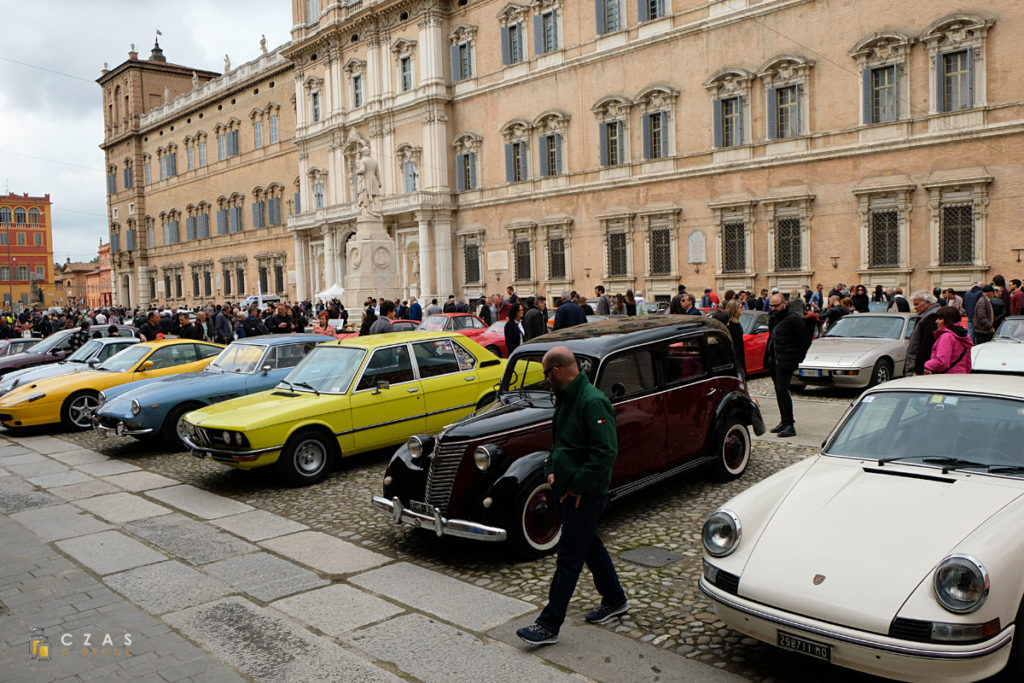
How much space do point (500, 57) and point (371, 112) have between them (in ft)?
29.6

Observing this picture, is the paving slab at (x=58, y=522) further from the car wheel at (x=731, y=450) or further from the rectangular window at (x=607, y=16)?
the rectangular window at (x=607, y=16)

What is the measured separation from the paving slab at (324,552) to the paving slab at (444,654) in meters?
1.21

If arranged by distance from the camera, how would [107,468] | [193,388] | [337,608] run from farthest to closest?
[193,388] < [107,468] < [337,608]

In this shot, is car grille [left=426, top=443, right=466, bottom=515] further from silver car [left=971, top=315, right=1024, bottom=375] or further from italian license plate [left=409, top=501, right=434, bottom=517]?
silver car [left=971, top=315, right=1024, bottom=375]

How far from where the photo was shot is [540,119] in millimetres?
34625

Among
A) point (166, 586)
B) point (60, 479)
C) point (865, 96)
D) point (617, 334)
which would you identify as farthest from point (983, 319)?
point (60, 479)

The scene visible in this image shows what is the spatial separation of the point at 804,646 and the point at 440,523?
2983mm

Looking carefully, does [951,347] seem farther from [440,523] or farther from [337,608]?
[337,608]

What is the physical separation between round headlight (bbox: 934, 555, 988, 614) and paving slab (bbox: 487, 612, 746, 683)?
45.8 inches

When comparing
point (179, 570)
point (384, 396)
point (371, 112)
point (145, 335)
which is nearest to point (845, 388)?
point (384, 396)

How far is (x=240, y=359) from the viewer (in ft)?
39.1

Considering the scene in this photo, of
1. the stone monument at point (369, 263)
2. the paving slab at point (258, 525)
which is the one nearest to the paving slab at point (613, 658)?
the paving slab at point (258, 525)

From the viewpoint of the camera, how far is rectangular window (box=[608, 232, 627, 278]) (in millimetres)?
32312

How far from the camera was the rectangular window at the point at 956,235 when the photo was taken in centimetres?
2328
